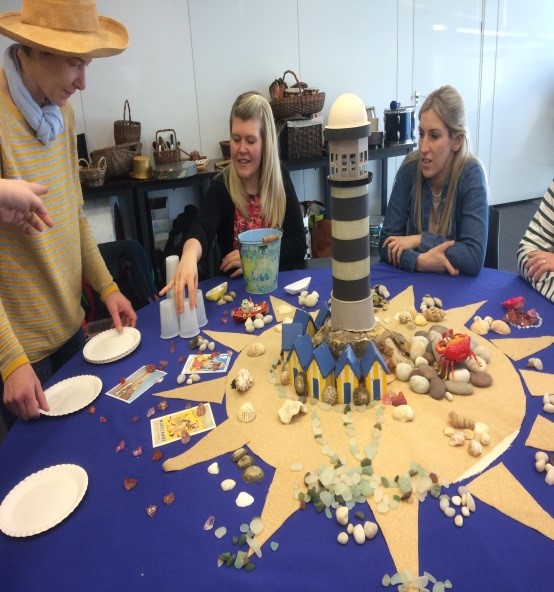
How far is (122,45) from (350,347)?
1036mm

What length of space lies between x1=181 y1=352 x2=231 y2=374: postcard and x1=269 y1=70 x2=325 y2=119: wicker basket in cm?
244

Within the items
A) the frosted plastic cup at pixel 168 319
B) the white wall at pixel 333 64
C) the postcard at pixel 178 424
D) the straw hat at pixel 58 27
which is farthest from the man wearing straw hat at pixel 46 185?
the white wall at pixel 333 64

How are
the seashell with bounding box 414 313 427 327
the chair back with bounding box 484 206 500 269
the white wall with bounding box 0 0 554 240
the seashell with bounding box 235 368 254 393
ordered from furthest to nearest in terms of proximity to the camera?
the white wall with bounding box 0 0 554 240 < the chair back with bounding box 484 206 500 269 < the seashell with bounding box 414 313 427 327 < the seashell with bounding box 235 368 254 393

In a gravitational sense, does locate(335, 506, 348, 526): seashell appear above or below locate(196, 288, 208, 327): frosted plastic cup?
below

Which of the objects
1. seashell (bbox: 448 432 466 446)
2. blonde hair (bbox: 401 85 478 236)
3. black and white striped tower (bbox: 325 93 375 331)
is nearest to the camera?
seashell (bbox: 448 432 466 446)

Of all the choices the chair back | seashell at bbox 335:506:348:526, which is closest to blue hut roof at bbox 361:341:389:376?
seashell at bbox 335:506:348:526

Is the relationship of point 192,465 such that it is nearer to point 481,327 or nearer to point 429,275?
point 481,327

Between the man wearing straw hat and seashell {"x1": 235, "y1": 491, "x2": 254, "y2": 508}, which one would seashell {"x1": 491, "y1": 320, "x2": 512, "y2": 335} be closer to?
seashell {"x1": 235, "y1": 491, "x2": 254, "y2": 508}

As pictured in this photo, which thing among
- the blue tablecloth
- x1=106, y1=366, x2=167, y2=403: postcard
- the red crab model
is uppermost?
Result: the red crab model

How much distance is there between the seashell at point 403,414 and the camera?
108cm

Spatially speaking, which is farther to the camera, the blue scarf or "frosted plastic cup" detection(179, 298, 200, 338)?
"frosted plastic cup" detection(179, 298, 200, 338)

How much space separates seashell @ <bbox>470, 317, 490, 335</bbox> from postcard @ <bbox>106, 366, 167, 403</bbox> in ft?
2.69

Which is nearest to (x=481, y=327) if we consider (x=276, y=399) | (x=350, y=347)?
(x=350, y=347)

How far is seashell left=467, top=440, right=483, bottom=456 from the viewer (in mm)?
973
